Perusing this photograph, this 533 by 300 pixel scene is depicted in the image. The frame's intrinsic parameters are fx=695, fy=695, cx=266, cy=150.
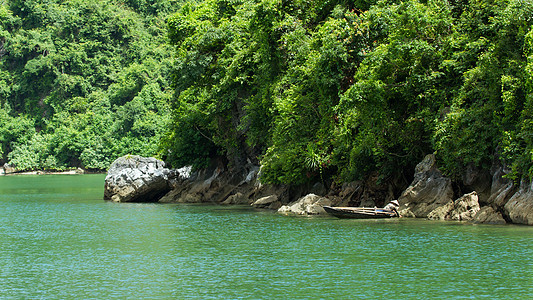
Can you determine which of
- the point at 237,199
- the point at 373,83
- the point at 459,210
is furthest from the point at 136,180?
the point at 459,210

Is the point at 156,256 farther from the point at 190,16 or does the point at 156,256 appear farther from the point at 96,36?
the point at 96,36

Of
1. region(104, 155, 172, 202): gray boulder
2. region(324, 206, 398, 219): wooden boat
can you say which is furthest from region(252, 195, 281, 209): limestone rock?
region(104, 155, 172, 202): gray boulder

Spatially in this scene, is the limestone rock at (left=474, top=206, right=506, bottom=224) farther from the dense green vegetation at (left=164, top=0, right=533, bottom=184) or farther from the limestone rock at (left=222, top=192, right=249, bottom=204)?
the limestone rock at (left=222, top=192, right=249, bottom=204)

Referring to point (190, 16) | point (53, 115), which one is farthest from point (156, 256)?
point (53, 115)

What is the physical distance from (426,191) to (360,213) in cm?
303

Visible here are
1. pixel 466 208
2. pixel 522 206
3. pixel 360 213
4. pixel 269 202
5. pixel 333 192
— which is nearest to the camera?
pixel 522 206

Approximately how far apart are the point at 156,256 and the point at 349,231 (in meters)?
7.91

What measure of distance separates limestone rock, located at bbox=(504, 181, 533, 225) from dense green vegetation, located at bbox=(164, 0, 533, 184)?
2.13 ft

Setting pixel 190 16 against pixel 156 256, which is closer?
pixel 156 256

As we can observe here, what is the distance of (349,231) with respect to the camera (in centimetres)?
2695

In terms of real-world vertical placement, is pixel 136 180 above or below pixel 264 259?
above

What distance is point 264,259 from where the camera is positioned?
71.6 feet

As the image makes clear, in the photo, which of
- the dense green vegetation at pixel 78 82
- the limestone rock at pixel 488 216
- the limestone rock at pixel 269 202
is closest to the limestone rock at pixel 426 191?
the limestone rock at pixel 488 216

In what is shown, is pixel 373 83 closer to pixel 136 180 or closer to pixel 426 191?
pixel 426 191
